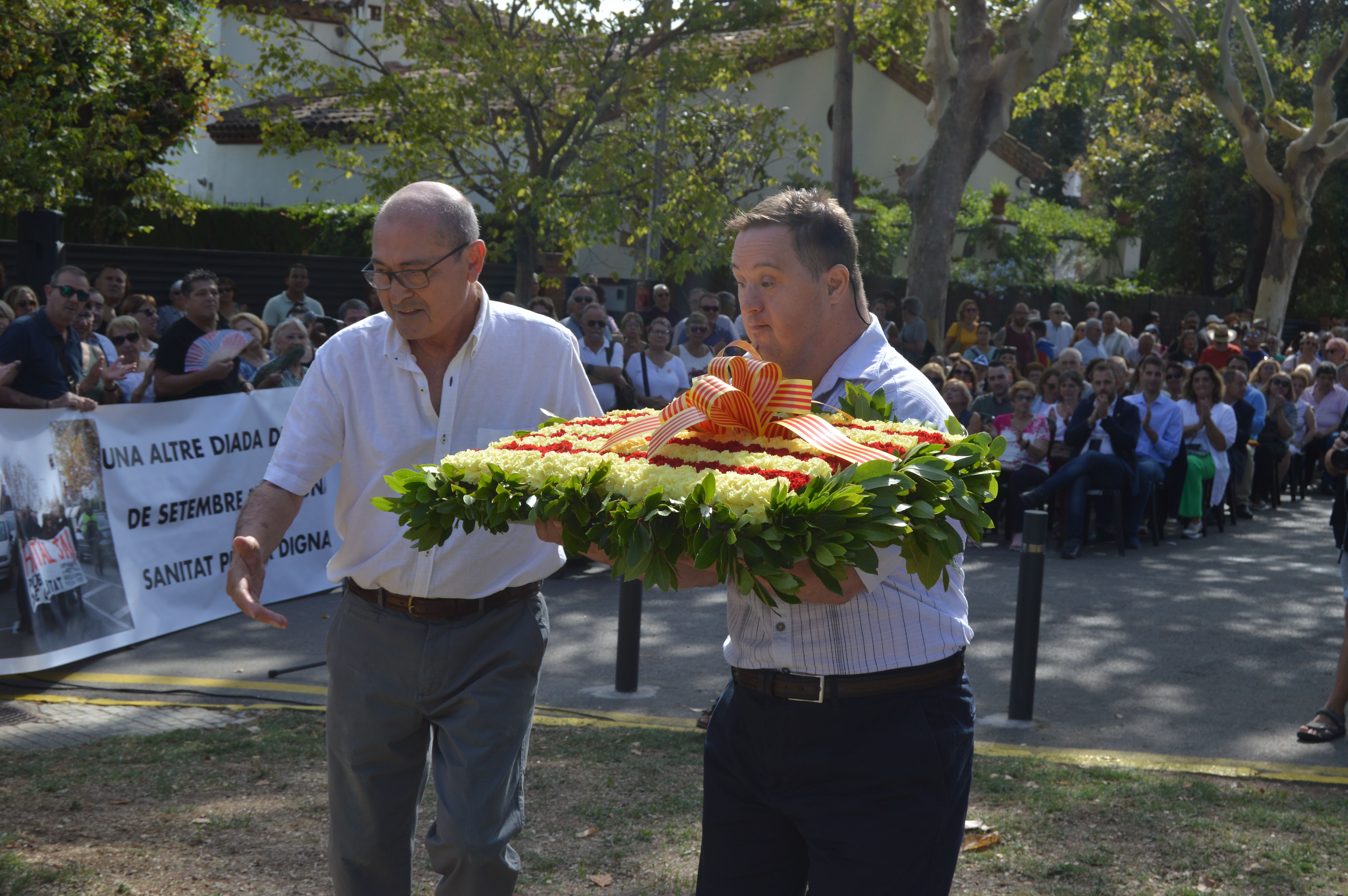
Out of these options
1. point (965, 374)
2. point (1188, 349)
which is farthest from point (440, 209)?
point (1188, 349)

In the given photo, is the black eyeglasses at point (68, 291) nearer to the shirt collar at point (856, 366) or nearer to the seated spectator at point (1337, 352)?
the shirt collar at point (856, 366)

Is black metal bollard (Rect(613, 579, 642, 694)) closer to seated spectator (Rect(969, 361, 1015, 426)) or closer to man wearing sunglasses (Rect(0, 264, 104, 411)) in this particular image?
man wearing sunglasses (Rect(0, 264, 104, 411))

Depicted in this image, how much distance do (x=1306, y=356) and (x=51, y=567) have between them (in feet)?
63.3

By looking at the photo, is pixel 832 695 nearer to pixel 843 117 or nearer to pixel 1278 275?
pixel 843 117

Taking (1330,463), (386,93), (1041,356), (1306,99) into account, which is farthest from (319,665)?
(1306,99)

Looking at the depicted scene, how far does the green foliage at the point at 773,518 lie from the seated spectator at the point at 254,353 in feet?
24.4

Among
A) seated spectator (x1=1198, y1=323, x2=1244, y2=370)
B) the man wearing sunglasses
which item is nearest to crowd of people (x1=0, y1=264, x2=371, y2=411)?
the man wearing sunglasses

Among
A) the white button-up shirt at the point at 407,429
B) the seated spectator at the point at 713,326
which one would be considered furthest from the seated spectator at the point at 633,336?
the white button-up shirt at the point at 407,429

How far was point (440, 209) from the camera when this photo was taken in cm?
333

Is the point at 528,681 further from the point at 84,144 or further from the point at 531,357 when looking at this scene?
the point at 84,144

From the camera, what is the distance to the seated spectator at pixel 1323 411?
650 inches

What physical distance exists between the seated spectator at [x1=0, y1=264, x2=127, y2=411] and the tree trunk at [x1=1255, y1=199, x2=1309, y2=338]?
1154 inches

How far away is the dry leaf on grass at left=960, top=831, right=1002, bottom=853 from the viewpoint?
4.64 meters

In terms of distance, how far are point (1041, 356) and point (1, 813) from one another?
1524 cm
